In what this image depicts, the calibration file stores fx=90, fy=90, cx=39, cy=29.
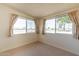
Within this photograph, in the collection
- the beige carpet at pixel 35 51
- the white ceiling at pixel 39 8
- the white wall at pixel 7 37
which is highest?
the white ceiling at pixel 39 8

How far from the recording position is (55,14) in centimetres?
174

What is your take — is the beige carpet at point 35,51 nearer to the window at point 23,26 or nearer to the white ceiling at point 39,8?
the window at point 23,26

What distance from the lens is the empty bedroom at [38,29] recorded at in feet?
5.57

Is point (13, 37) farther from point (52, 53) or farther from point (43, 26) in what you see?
point (52, 53)

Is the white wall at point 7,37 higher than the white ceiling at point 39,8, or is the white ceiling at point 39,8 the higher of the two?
the white ceiling at point 39,8

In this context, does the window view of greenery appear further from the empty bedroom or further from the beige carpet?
the beige carpet

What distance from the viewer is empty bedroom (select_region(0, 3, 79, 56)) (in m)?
1.70

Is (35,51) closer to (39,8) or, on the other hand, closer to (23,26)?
(23,26)

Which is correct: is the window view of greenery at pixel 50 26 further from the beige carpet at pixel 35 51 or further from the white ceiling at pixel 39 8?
the beige carpet at pixel 35 51

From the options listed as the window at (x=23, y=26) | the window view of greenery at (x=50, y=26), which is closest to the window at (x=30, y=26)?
the window at (x=23, y=26)

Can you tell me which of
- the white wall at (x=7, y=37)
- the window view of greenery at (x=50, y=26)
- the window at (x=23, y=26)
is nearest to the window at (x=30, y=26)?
the window at (x=23, y=26)

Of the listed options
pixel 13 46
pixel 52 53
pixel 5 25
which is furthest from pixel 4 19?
pixel 52 53

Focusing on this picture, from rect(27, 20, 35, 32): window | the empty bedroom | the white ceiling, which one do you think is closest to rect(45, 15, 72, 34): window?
the empty bedroom

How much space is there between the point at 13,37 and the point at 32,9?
2.17ft
